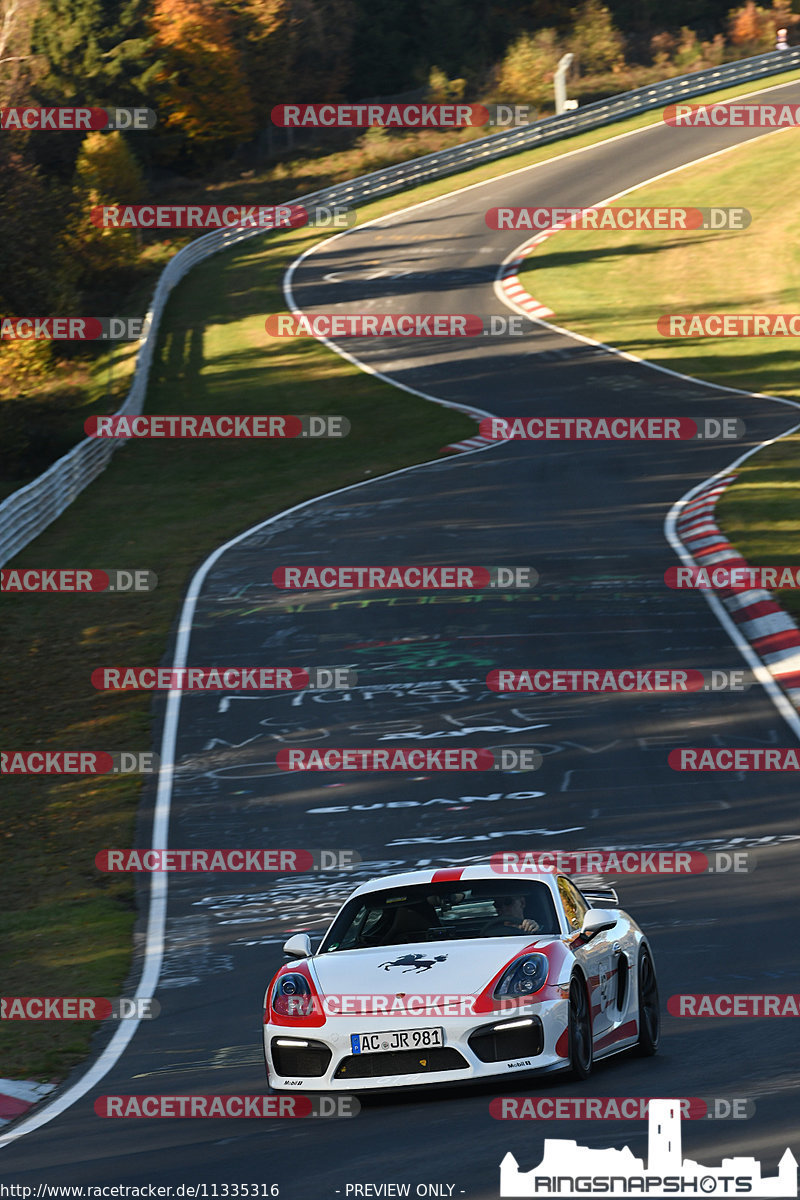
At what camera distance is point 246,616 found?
23.1 m

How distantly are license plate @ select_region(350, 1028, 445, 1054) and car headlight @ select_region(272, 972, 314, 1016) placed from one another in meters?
0.34

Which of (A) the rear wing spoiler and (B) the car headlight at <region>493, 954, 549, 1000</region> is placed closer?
(B) the car headlight at <region>493, 954, 549, 1000</region>

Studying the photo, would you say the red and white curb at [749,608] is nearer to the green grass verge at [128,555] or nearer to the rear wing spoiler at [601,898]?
the green grass verge at [128,555]

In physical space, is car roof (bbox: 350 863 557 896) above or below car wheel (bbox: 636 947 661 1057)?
above

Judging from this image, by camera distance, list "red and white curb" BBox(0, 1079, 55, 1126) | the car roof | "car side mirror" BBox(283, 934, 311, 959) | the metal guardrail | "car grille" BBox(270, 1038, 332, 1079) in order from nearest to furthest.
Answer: "car grille" BBox(270, 1038, 332, 1079) < "car side mirror" BBox(283, 934, 311, 959) < the car roof < "red and white curb" BBox(0, 1079, 55, 1126) < the metal guardrail

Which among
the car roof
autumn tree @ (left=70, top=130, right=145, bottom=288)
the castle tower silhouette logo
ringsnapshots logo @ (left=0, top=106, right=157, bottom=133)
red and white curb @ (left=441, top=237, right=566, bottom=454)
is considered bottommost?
the castle tower silhouette logo

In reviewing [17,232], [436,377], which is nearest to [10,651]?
[436,377]

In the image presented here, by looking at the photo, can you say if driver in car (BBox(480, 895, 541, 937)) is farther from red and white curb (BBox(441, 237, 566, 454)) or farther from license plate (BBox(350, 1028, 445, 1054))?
red and white curb (BBox(441, 237, 566, 454))

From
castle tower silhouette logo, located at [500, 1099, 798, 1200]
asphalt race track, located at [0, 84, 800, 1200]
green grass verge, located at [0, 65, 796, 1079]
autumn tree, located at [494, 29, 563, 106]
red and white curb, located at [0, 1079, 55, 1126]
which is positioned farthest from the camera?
autumn tree, located at [494, 29, 563, 106]

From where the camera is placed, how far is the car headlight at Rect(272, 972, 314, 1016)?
8.60 m

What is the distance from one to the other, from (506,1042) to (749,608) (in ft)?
43.3

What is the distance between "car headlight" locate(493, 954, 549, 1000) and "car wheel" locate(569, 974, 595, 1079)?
0.58 ft

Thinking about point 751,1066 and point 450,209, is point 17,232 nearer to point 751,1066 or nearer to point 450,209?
point 450,209

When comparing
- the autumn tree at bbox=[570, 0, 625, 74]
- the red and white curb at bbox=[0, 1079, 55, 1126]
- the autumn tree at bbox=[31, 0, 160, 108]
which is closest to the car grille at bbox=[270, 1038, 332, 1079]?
the red and white curb at bbox=[0, 1079, 55, 1126]
